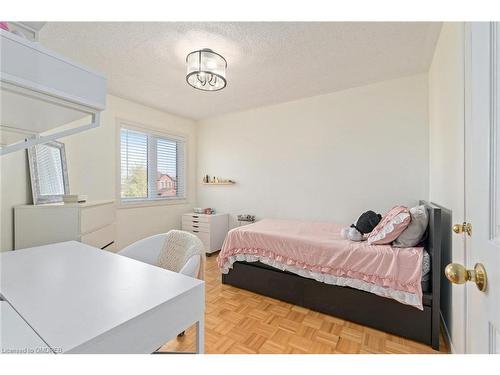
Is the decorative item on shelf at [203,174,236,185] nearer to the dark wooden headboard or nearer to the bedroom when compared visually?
the bedroom

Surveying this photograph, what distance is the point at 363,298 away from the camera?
1794mm

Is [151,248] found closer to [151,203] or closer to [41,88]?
[41,88]

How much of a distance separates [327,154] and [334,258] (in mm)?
1677

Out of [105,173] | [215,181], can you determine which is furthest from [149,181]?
[215,181]

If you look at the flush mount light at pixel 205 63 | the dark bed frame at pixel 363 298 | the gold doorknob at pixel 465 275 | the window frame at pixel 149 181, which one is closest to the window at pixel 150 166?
the window frame at pixel 149 181

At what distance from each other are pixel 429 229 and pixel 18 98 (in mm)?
2419

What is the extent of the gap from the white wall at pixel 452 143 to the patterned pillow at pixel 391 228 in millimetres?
289

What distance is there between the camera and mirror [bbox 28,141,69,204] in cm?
220

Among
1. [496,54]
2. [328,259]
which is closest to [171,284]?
[496,54]

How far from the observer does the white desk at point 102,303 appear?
2.07 feet

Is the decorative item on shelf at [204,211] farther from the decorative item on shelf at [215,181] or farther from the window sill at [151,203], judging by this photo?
the decorative item on shelf at [215,181]

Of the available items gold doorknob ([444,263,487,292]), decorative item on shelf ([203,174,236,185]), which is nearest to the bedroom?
gold doorknob ([444,263,487,292])

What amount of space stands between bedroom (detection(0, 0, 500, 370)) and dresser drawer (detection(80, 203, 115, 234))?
22 mm

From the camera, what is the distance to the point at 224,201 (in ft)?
13.4
